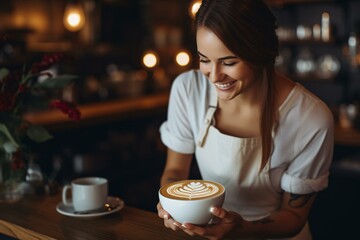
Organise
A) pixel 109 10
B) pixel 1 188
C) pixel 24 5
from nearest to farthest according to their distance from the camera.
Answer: pixel 1 188
pixel 24 5
pixel 109 10

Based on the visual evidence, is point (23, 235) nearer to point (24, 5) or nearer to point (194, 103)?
point (194, 103)

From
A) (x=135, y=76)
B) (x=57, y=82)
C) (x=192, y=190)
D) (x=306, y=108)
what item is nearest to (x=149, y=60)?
(x=135, y=76)

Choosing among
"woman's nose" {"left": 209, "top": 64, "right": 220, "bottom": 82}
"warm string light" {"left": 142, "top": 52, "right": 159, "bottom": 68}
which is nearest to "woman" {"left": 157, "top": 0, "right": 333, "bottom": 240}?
"woman's nose" {"left": 209, "top": 64, "right": 220, "bottom": 82}

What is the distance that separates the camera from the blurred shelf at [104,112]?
423 centimetres

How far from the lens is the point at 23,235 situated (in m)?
1.68

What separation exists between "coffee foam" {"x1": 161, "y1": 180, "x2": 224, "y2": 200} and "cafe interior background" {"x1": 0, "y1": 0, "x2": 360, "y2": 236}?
9.08ft

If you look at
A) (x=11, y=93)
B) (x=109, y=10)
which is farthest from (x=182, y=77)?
(x=109, y=10)

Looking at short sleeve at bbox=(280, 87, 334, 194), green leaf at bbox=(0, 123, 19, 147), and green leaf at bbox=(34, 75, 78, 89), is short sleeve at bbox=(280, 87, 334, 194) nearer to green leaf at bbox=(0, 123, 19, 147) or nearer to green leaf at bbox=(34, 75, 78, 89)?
green leaf at bbox=(34, 75, 78, 89)

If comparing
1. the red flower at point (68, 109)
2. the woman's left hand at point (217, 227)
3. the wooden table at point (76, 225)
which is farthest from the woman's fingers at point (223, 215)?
the red flower at point (68, 109)

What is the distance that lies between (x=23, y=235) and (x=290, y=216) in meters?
0.84

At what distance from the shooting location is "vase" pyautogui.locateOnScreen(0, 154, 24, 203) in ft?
6.23

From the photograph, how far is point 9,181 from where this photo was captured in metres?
1.93

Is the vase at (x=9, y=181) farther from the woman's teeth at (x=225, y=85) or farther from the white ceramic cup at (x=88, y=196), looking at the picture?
the woman's teeth at (x=225, y=85)

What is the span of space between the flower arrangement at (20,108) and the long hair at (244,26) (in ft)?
1.79
